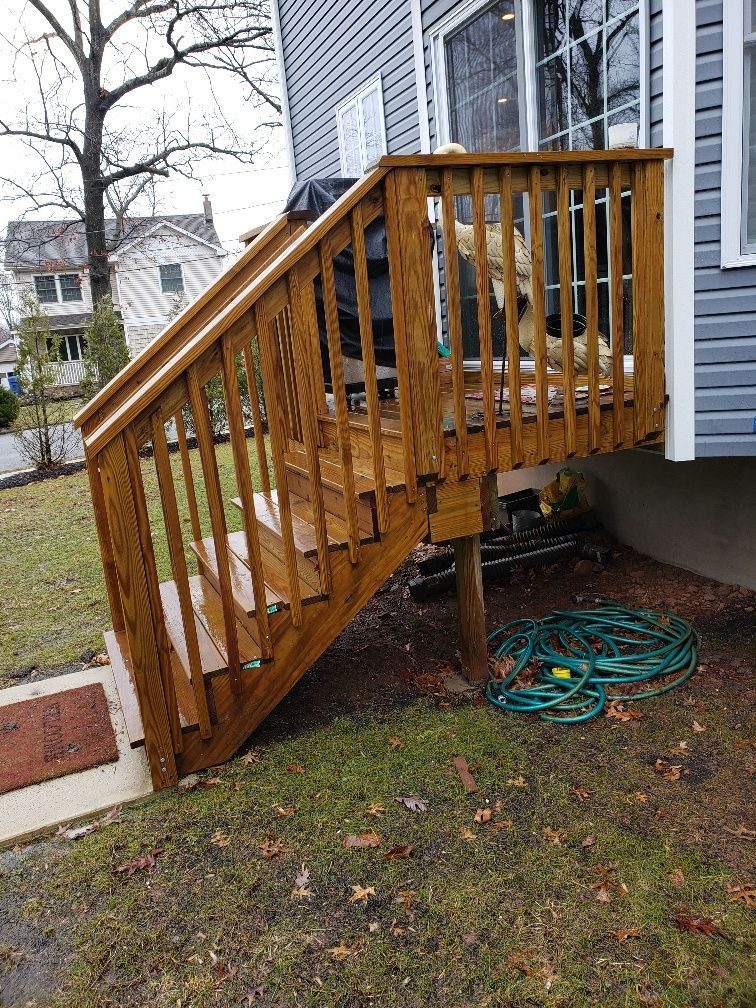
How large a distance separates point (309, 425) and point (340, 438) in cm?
14

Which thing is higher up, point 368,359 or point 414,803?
point 368,359

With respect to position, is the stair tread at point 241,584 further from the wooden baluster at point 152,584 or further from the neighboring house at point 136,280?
the neighboring house at point 136,280

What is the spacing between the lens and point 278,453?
9.70 ft

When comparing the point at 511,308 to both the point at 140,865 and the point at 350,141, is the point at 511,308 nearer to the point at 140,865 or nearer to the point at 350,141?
the point at 140,865

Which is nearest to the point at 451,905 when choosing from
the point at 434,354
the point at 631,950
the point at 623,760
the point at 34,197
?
the point at 631,950

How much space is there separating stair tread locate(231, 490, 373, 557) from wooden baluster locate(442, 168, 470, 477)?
55cm

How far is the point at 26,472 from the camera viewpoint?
11.6m

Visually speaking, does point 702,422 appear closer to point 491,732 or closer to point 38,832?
point 491,732

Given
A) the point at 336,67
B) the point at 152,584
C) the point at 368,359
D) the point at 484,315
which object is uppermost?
the point at 336,67

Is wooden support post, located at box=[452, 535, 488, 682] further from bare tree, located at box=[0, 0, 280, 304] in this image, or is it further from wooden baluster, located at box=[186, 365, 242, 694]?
bare tree, located at box=[0, 0, 280, 304]

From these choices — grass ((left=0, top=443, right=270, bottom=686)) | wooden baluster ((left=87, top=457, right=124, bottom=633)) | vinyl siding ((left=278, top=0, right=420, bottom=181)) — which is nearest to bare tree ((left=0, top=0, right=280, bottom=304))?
vinyl siding ((left=278, top=0, right=420, bottom=181))

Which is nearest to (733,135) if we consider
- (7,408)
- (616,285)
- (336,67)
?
(616,285)

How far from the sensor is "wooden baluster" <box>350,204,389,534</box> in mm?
2826

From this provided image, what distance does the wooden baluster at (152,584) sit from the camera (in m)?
2.67
